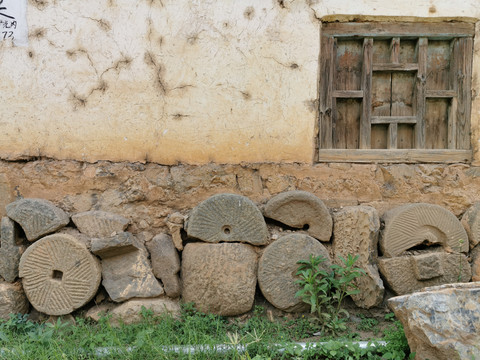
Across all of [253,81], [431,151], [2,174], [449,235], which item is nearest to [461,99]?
[431,151]

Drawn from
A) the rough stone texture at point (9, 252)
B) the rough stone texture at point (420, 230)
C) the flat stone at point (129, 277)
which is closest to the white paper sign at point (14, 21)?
the rough stone texture at point (9, 252)

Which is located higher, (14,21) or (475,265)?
(14,21)

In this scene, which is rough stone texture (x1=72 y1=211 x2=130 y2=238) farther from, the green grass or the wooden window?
the wooden window

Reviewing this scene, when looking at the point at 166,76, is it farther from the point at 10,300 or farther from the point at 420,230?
the point at 420,230

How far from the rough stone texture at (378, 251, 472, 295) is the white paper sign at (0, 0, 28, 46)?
3207 mm

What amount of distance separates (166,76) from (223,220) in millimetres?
1209

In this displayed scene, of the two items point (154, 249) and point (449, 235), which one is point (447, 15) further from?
point (154, 249)

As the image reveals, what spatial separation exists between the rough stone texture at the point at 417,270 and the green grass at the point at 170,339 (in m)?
0.32

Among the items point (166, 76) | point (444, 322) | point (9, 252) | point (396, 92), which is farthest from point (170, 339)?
point (396, 92)

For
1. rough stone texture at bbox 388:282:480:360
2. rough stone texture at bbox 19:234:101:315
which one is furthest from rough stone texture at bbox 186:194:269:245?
rough stone texture at bbox 388:282:480:360

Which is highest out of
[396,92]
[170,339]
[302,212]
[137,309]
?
[396,92]

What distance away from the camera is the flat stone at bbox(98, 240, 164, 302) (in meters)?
2.88

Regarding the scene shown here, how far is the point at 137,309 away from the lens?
2.85 m

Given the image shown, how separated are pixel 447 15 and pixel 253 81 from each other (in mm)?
1583
